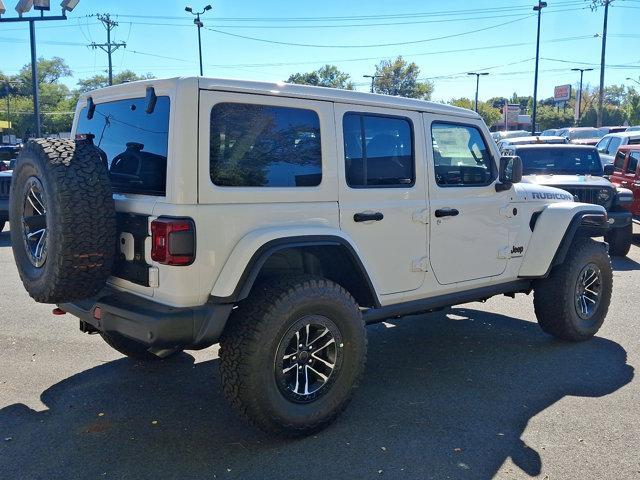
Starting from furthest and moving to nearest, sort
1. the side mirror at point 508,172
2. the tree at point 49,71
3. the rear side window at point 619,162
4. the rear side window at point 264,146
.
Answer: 1. the tree at point 49,71
2. the rear side window at point 619,162
3. the side mirror at point 508,172
4. the rear side window at point 264,146

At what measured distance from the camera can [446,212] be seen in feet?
14.3

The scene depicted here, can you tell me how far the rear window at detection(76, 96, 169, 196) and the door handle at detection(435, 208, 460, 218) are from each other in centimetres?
198

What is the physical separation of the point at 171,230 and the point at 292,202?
2.49 feet

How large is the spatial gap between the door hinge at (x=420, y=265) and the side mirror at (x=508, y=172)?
3.31 feet

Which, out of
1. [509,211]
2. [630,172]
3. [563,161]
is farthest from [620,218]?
[509,211]

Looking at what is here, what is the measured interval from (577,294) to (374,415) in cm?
251

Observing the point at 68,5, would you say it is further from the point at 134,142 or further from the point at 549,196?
the point at 549,196

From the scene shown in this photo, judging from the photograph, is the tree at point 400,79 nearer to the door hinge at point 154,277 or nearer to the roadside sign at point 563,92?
the roadside sign at point 563,92

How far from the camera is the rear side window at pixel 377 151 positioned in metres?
3.90

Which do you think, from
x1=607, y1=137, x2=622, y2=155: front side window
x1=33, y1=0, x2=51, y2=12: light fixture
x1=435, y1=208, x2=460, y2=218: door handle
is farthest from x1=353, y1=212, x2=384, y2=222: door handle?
x1=33, y1=0, x2=51, y2=12: light fixture

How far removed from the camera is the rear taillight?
3115 millimetres

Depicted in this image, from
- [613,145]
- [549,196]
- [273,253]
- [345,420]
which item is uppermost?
[613,145]

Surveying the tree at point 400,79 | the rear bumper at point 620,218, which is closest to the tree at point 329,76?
the tree at point 400,79

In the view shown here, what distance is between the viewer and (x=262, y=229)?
3367mm
